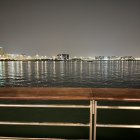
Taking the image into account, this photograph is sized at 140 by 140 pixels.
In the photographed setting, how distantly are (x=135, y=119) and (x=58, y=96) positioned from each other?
5058 millimetres

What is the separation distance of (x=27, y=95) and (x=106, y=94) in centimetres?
112

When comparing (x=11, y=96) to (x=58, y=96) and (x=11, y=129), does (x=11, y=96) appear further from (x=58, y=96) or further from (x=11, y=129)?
(x=11, y=129)

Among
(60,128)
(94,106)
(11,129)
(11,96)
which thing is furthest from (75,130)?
(11,96)

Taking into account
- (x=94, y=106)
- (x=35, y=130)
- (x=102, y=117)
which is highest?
(x=94, y=106)

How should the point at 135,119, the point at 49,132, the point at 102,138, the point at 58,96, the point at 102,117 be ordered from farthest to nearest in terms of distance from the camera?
the point at 102,117 → the point at 135,119 → the point at 49,132 → the point at 102,138 → the point at 58,96

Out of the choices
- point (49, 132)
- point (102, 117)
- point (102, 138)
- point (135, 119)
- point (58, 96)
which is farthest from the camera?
point (102, 117)

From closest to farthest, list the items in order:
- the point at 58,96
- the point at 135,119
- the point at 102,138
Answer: the point at 58,96 < the point at 102,138 < the point at 135,119

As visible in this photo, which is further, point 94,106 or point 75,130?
point 75,130

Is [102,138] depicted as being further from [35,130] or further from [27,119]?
[27,119]

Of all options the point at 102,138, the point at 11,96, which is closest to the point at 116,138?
the point at 102,138

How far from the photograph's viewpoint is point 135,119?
7176 millimetres

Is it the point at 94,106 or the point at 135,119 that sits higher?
the point at 94,106

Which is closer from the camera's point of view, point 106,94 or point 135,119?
point 106,94

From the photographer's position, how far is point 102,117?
8.23 metres
